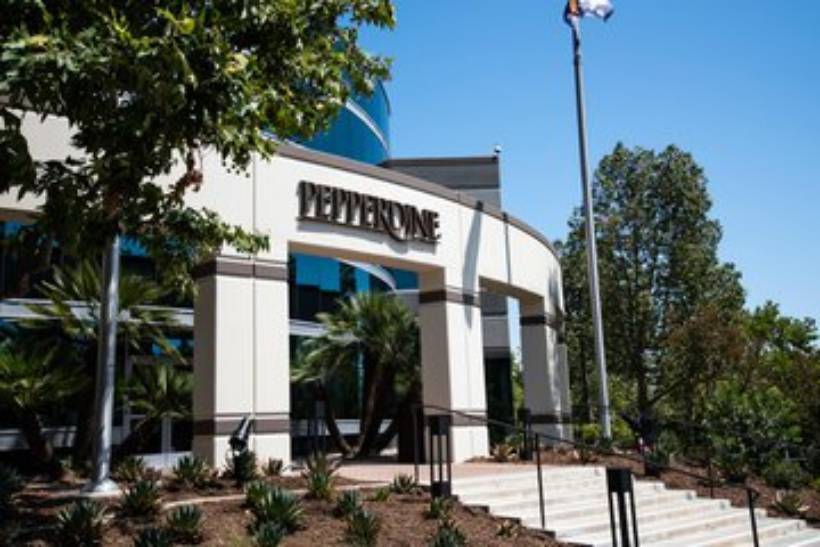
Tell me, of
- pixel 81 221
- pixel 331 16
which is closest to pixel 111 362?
pixel 81 221

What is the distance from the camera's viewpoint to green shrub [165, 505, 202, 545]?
8.64 m

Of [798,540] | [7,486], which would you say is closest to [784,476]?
[798,540]

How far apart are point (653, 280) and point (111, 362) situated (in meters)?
24.0

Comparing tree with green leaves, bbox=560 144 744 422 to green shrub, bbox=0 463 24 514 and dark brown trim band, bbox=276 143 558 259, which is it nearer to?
dark brown trim band, bbox=276 143 558 259

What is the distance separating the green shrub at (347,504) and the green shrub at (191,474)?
2.21 metres

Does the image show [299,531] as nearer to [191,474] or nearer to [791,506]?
[191,474]

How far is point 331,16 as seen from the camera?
9148mm

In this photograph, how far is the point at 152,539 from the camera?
26.1 feet

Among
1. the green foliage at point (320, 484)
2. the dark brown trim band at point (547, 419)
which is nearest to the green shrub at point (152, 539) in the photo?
the green foliage at point (320, 484)

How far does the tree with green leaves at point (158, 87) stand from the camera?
610cm

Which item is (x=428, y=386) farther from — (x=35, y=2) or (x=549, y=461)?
(x=35, y=2)

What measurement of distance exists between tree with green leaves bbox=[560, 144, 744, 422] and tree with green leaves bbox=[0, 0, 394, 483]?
22.5 metres

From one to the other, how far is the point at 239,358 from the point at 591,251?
11447 mm

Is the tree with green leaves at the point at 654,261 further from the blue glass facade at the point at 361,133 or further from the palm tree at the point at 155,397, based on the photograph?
the palm tree at the point at 155,397
